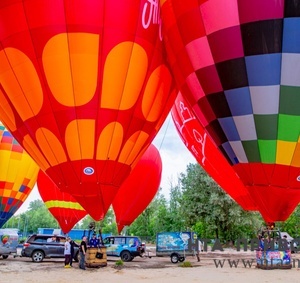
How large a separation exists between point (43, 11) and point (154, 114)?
372 centimetres

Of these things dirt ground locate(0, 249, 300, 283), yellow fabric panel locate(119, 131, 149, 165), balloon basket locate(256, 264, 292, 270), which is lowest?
dirt ground locate(0, 249, 300, 283)

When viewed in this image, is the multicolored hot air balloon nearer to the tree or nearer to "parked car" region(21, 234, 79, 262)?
"parked car" region(21, 234, 79, 262)

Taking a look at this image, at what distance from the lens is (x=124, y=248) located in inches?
734

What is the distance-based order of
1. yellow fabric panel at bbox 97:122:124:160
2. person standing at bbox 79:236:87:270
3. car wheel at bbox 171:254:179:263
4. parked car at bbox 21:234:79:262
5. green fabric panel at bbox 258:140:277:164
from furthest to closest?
car wheel at bbox 171:254:179:263 < parked car at bbox 21:234:79:262 < person standing at bbox 79:236:87:270 < yellow fabric panel at bbox 97:122:124:160 < green fabric panel at bbox 258:140:277:164

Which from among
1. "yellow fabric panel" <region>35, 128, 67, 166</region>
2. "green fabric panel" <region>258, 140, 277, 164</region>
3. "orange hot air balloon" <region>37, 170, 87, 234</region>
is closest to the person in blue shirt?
"yellow fabric panel" <region>35, 128, 67, 166</region>

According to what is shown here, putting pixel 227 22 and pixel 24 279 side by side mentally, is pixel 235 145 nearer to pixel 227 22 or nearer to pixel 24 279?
pixel 227 22

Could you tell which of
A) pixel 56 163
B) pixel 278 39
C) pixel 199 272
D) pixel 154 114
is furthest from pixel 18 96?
pixel 199 272

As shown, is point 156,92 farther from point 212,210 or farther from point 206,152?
point 212,210

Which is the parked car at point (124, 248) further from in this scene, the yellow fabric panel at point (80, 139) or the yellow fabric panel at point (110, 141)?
the yellow fabric panel at point (80, 139)

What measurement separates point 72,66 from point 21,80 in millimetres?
1261

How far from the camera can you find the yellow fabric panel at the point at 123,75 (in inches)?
357

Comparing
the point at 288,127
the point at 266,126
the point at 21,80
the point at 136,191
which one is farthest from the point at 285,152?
the point at 136,191

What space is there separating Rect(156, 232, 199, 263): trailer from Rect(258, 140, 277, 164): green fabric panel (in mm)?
11819

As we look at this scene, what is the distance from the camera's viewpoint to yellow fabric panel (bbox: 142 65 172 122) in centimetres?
989
